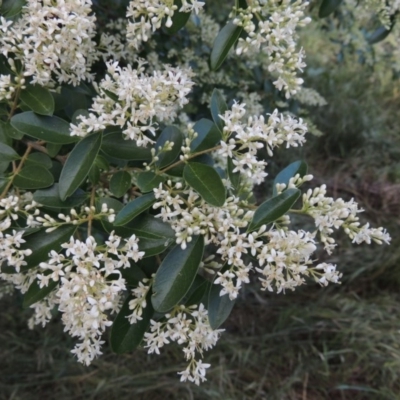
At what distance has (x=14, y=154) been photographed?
2.93 feet

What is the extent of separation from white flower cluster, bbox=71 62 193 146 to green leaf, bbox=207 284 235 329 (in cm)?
25

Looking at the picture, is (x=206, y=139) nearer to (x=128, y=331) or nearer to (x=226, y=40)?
(x=226, y=40)

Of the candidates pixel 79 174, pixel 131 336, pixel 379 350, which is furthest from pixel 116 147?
pixel 379 350

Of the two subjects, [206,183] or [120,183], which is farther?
[120,183]

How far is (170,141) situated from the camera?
88cm

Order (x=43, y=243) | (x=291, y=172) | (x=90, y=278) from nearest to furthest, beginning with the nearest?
(x=90, y=278) → (x=43, y=243) → (x=291, y=172)

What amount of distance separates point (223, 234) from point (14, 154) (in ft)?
1.26

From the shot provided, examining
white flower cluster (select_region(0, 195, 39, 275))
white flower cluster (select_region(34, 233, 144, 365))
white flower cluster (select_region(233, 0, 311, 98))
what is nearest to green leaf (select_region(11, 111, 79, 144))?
white flower cluster (select_region(0, 195, 39, 275))

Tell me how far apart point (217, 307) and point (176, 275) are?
0.29 ft

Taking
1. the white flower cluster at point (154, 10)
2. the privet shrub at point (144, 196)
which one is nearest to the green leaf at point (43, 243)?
the privet shrub at point (144, 196)

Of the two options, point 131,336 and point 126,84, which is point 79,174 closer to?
point 126,84

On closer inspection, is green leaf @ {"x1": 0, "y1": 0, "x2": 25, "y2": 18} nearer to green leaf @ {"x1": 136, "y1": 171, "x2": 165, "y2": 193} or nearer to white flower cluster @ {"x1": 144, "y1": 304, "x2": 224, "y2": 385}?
green leaf @ {"x1": 136, "y1": 171, "x2": 165, "y2": 193}

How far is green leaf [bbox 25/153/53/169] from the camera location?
0.91 metres

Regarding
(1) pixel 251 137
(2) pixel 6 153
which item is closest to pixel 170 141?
(1) pixel 251 137
